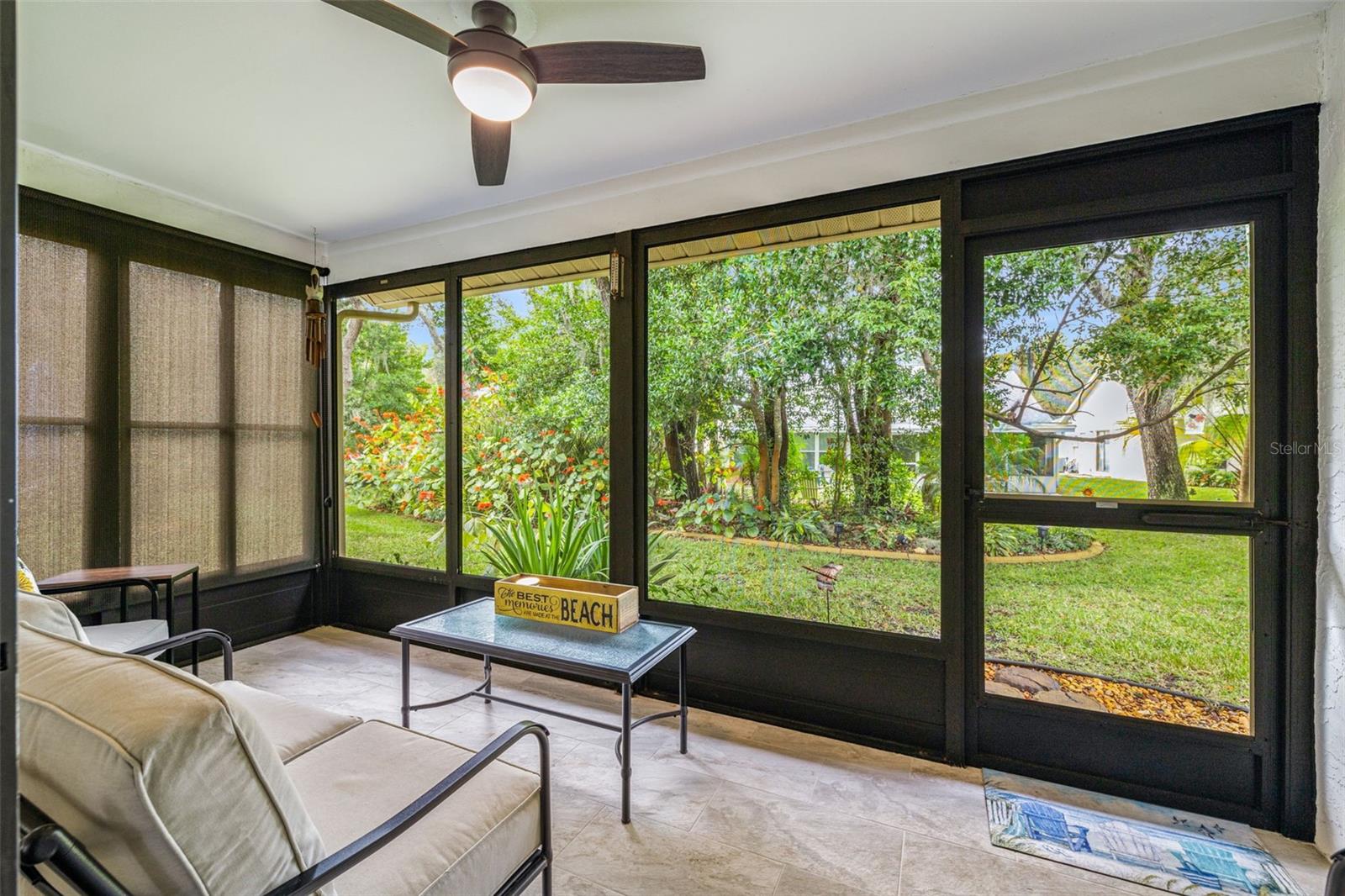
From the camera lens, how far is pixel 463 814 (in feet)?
4.17

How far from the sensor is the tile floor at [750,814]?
1712 mm

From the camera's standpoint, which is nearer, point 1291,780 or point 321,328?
point 1291,780

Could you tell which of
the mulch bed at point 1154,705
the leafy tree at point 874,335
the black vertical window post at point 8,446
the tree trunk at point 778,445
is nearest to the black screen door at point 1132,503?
the mulch bed at point 1154,705

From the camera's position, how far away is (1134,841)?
6.18 ft

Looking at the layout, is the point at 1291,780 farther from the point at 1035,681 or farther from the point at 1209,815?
the point at 1035,681

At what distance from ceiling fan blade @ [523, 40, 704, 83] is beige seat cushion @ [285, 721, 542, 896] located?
1.95 meters

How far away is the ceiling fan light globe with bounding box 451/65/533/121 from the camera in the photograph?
5.48 ft

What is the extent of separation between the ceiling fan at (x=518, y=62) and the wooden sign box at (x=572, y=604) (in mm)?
1764

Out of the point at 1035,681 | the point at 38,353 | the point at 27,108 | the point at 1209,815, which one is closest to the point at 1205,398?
the point at 1035,681

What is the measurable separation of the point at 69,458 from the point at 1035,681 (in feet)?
15.0

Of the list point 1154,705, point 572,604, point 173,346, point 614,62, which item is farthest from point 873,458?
point 173,346

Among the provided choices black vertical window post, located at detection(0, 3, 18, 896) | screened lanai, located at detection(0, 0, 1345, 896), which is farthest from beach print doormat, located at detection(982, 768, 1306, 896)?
black vertical window post, located at detection(0, 3, 18, 896)

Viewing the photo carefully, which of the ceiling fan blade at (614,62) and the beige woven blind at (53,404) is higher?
the ceiling fan blade at (614,62)

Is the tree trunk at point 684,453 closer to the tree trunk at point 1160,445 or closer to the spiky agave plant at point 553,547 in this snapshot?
the spiky agave plant at point 553,547
